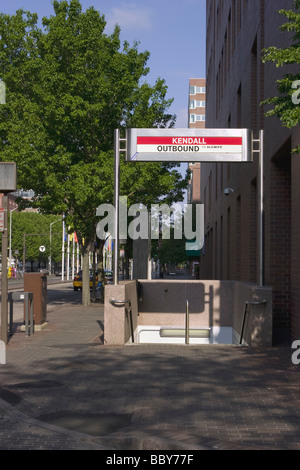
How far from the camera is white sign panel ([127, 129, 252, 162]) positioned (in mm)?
13852

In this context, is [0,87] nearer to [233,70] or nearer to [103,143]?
[103,143]

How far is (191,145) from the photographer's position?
13.9 m

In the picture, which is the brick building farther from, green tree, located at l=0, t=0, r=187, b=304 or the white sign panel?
green tree, located at l=0, t=0, r=187, b=304

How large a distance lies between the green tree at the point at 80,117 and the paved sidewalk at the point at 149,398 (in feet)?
49.0

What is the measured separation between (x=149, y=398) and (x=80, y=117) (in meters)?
20.4

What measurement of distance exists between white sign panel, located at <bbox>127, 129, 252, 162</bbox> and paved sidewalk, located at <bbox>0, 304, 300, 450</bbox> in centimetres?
405

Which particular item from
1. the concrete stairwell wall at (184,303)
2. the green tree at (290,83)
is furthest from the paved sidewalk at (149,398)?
the concrete stairwell wall at (184,303)

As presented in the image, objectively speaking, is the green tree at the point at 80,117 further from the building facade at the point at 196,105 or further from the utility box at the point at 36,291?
the building facade at the point at 196,105

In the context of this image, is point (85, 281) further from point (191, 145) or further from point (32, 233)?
point (32, 233)

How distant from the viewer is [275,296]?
16.8 meters

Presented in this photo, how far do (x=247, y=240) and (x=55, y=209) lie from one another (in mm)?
10139

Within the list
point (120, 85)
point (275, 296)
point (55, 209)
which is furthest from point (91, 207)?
point (275, 296)

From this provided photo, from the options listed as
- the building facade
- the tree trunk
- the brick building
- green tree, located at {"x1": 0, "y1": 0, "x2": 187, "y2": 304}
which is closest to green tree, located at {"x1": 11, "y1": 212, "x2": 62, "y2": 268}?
the building facade

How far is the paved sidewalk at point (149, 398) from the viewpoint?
621 cm
